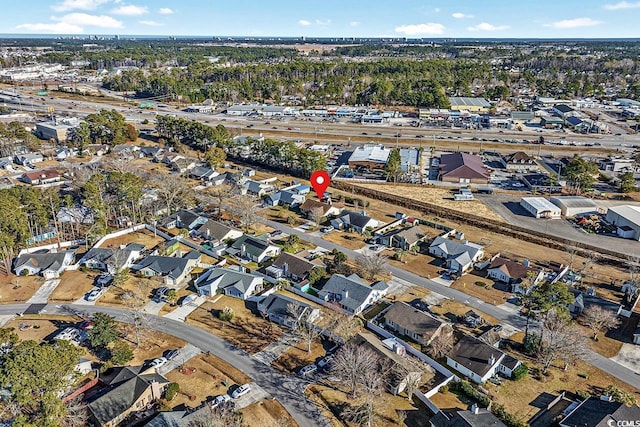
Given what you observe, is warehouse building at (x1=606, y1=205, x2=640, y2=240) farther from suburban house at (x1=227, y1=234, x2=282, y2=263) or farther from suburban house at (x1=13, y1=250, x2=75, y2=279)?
suburban house at (x1=13, y1=250, x2=75, y2=279)

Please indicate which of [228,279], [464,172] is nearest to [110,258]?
[228,279]

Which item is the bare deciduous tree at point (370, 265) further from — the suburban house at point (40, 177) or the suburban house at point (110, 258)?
the suburban house at point (40, 177)

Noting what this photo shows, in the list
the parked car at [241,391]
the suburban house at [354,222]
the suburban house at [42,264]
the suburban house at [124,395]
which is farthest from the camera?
the suburban house at [354,222]

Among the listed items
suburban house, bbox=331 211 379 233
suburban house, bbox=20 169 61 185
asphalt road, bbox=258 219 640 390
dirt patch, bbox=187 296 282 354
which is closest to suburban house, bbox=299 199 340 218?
suburban house, bbox=331 211 379 233

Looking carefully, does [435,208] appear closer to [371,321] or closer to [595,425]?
[371,321]

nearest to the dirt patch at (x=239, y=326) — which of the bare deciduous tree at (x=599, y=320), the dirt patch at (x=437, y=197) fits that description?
the bare deciduous tree at (x=599, y=320)

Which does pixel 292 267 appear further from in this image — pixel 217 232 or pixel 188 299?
pixel 217 232

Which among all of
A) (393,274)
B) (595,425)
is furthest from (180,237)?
(595,425)
